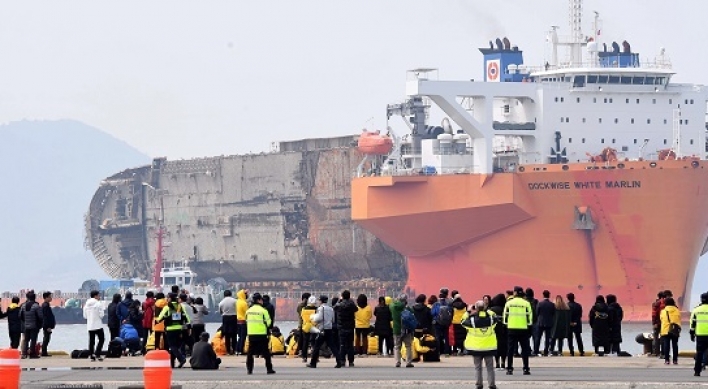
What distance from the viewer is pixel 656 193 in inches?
2980

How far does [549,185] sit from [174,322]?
153ft

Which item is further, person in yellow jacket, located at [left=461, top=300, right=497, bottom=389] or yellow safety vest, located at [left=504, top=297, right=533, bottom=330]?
yellow safety vest, located at [left=504, top=297, right=533, bottom=330]

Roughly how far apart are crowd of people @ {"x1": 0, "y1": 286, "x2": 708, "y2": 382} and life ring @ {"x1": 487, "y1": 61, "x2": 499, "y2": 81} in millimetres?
48950

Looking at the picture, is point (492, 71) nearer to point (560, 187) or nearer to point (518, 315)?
point (560, 187)

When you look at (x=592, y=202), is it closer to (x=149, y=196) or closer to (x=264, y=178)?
(x=264, y=178)

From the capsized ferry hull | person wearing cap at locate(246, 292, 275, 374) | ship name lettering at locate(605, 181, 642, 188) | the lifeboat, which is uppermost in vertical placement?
the lifeboat

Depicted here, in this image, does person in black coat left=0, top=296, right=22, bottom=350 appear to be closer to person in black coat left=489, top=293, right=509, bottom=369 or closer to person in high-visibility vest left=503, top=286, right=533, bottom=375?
person in black coat left=489, top=293, right=509, bottom=369

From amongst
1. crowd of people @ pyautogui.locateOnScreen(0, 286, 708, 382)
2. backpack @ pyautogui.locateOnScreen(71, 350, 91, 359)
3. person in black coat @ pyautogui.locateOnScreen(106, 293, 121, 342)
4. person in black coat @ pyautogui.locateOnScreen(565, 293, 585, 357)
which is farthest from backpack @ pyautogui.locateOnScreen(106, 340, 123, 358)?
person in black coat @ pyautogui.locateOnScreen(565, 293, 585, 357)

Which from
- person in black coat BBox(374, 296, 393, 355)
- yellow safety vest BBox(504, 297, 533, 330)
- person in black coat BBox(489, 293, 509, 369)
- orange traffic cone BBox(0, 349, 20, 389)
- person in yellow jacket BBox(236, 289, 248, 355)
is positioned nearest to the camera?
orange traffic cone BBox(0, 349, 20, 389)

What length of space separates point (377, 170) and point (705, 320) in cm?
6246

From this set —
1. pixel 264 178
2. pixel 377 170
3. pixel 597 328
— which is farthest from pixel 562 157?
pixel 597 328

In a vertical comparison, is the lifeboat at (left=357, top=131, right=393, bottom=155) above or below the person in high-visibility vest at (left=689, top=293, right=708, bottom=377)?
above

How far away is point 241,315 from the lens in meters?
34.5

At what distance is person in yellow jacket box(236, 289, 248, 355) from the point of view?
34281 millimetres
